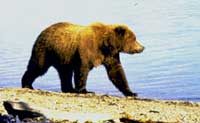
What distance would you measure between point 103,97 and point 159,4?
2905 centimetres

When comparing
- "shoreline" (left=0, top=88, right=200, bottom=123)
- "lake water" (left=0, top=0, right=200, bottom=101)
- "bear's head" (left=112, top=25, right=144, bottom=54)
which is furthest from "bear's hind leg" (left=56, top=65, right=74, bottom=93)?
"lake water" (left=0, top=0, right=200, bottom=101)

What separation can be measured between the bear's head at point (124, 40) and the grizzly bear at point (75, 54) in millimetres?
79

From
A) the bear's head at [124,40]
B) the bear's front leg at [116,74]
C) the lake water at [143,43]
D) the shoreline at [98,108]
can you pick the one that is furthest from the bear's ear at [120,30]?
the shoreline at [98,108]

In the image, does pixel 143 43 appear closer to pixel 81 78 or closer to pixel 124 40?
pixel 124 40

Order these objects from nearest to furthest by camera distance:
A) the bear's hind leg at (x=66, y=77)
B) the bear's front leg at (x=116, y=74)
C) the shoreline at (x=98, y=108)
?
1. the shoreline at (x=98, y=108)
2. the bear's hind leg at (x=66, y=77)
3. the bear's front leg at (x=116, y=74)

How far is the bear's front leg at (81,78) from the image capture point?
47.8ft

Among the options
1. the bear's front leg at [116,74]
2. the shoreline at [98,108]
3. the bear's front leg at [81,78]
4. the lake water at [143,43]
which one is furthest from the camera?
the lake water at [143,43]

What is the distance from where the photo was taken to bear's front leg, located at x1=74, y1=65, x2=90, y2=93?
47.8 ft

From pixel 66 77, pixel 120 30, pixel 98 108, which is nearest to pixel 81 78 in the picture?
pixel 66 77

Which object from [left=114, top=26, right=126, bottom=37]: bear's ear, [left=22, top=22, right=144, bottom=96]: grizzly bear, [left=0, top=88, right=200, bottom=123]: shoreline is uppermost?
[left=114, top=26, right=126, bottom=37]: bear's ear

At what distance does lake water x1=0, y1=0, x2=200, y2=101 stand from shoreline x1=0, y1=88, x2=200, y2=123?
2.90m

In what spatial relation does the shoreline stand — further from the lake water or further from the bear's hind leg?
the lake water

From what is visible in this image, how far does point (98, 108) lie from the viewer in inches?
451

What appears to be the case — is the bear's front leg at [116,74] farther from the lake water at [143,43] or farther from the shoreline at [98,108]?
the shoreline at [98,108]
